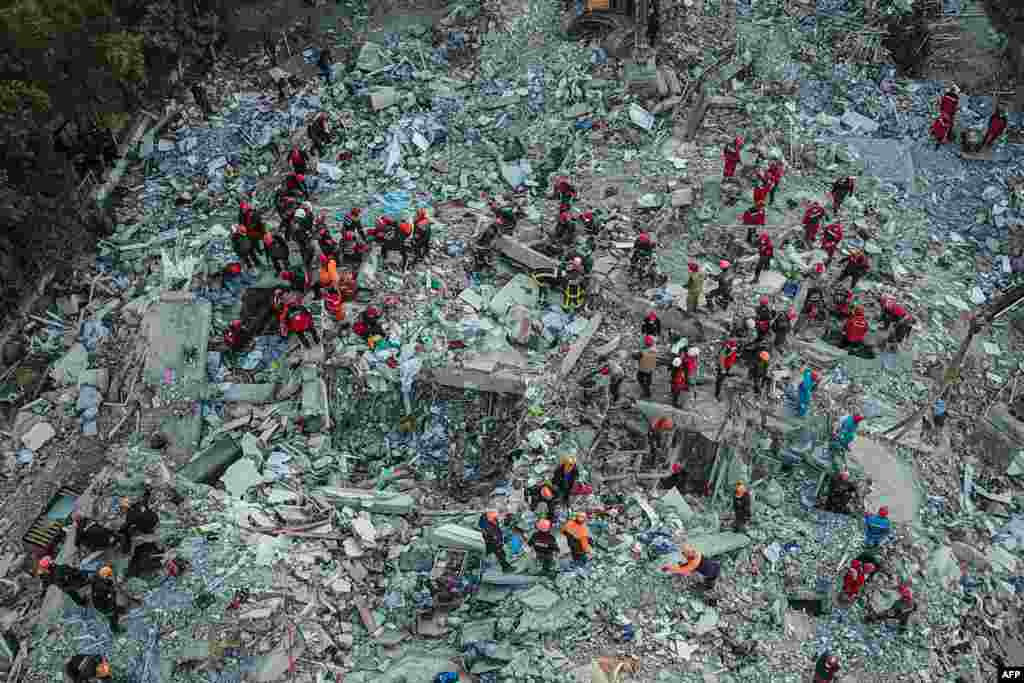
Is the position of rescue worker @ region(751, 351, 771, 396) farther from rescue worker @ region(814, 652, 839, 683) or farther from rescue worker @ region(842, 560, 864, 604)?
rescue worker @ region(814, 652, 839, 683)

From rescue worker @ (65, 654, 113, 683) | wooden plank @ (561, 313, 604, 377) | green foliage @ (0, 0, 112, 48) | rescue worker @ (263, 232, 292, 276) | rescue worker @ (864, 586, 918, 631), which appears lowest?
rescue worker @ (65, 654, 113, 683)

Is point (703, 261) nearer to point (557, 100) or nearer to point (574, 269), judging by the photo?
point (574, 269)

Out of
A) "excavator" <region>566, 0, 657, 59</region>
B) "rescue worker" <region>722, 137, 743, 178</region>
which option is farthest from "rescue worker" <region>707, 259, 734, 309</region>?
"excavator" <region>566, 0, 657, 59</region>

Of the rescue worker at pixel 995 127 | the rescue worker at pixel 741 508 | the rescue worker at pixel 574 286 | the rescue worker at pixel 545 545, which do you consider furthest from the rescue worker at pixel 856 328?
the rescue worker at pixel 995 127

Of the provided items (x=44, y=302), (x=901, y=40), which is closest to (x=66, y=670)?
(x=44, y=302)

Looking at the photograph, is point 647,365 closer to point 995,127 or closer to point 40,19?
point 995,127

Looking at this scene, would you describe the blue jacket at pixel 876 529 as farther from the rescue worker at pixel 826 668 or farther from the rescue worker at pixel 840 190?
the rescue worker at pixel 840 190
